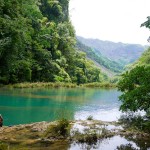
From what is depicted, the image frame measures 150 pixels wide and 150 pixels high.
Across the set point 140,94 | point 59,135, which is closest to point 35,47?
point 140,94

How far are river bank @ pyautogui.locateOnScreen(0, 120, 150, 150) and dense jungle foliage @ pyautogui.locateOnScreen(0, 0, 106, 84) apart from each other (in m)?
19.9

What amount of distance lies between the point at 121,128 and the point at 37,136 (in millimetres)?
3135

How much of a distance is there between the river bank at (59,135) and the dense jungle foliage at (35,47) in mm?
19913

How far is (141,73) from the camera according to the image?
13.0 metres

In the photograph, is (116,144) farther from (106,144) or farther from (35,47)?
(35,47)

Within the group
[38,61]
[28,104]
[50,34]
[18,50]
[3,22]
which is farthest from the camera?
[50,34]

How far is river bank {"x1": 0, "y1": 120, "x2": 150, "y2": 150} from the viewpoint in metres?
9.33

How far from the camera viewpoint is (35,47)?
1841 inches

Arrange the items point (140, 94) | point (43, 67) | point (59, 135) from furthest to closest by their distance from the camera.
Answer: point (43, 67) → point (140, 94) → point (59, 135)

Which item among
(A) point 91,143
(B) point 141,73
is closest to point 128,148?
(A) point 91,143

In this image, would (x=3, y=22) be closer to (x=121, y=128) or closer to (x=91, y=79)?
(x=121, y=128)

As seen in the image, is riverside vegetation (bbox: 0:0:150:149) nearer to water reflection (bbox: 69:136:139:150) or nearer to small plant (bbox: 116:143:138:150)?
water reflection (bbox: 69:136:139:150)

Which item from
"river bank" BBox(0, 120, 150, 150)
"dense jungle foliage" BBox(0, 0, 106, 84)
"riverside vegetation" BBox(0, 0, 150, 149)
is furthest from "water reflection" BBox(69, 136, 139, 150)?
"dense jungle foliage" BBox(0, 0, 106, 84)

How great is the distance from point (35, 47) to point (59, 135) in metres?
37.3
